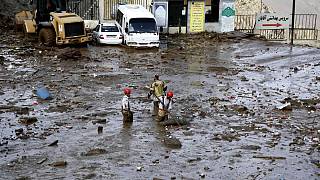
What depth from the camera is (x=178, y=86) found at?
23.0 m

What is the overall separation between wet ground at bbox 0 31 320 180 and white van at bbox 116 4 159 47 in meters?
1.17

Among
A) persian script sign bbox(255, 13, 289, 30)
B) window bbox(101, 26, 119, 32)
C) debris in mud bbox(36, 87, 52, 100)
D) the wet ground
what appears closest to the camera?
the wet ground

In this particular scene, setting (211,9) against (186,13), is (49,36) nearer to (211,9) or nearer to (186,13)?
(186,13)

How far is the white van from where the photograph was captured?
32.0m

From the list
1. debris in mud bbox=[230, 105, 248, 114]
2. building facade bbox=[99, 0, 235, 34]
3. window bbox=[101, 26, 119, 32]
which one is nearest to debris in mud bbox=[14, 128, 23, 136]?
debris in mud bbox=[230, 105, 248, 114]

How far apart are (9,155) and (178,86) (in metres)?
9.93

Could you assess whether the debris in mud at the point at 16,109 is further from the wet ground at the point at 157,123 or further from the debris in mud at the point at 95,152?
the debris in mud at the point at 95,152

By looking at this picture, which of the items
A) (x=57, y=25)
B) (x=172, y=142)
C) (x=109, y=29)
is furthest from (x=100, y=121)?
(x=109, y=29)

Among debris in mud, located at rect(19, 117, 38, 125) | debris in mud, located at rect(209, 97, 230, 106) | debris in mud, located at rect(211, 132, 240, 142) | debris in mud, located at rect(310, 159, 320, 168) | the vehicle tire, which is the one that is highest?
the vehicle tire

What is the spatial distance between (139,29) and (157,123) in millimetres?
15621

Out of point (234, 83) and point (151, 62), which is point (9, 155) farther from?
point (151, 62)

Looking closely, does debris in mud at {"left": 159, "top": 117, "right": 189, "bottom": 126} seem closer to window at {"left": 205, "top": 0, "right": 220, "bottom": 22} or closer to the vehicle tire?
the vehicle tire

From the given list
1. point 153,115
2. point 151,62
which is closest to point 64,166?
point 153,115

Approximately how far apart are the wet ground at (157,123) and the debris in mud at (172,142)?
4 cm
